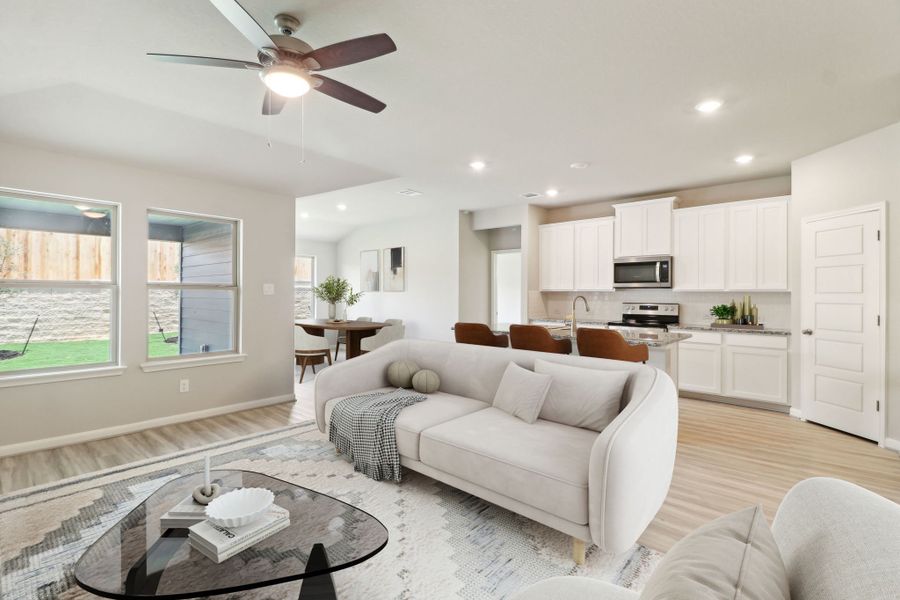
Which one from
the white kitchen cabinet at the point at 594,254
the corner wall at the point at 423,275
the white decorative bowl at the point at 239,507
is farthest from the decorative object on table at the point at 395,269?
the white decorative bowl at the point at 239,507

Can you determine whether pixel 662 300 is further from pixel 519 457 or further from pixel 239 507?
pixel 239 507

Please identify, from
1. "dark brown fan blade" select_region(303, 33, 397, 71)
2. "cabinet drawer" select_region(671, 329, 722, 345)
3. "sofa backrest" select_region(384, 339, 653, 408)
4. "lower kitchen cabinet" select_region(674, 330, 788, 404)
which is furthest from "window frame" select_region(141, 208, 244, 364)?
"lower kitchen cabinet" select_region(674, 330, 788, 404)

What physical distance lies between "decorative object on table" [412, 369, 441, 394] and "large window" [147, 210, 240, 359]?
7.89 feet

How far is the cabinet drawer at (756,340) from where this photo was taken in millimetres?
4500

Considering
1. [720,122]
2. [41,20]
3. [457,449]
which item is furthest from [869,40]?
[41,20]

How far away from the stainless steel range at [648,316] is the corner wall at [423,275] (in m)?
2.51

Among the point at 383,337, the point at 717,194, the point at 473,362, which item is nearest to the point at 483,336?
the point at 473,362

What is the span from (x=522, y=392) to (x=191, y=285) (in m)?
3.53

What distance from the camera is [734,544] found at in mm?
791

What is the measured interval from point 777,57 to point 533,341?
252 cm

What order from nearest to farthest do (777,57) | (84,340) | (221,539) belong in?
(221,539), (777,57), (84,340)

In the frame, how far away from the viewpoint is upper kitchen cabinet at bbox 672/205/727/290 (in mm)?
5043

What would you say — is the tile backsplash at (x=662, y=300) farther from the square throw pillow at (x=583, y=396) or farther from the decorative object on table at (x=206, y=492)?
the decorative object on table at (x=206, y=492)

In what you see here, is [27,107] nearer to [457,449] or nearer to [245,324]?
[245,324]
